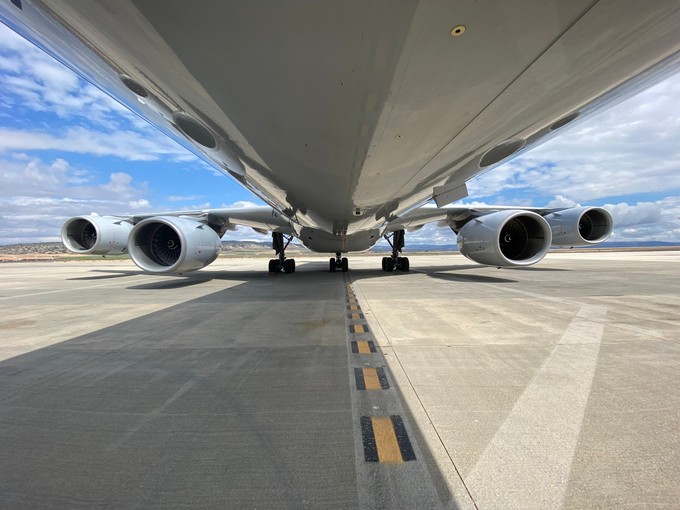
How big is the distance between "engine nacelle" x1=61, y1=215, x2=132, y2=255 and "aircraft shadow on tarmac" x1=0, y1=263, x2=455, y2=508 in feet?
25.9

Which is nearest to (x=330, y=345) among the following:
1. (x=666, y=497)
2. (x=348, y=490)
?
(x=348, y=490)

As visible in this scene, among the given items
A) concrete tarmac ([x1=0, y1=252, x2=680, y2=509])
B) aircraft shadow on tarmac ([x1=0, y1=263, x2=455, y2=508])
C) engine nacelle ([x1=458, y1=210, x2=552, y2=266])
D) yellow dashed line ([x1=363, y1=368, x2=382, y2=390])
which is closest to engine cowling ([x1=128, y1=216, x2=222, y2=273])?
concrete tarmac ([x1=0, y1=252, x2=680, y2=509])

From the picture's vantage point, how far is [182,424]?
7.29 feet

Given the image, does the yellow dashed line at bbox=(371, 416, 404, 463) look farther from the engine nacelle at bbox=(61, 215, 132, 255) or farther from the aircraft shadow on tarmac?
the engine nacelle at bbox=(61, 215, 132, 255)

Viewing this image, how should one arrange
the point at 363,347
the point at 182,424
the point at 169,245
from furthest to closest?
the point at 169,245 < the point at 363,347 < the point at 182,424

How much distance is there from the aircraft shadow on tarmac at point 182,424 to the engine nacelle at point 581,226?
9.44m

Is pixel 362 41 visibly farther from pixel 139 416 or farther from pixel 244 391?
pixel 139 416

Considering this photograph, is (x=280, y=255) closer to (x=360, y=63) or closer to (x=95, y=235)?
(x=95, y=235)

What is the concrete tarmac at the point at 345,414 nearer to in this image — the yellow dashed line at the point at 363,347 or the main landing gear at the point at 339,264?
the yellow dashed line at the point at 363,347

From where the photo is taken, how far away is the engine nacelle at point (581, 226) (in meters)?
10.5

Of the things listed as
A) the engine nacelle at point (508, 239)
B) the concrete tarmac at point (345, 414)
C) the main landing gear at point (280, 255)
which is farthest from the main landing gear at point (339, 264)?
the concrete tarmac at point (345, 414)

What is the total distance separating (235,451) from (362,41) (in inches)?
88.1

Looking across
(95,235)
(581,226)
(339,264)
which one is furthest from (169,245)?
(581,226)

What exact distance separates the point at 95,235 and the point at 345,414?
12.0m
